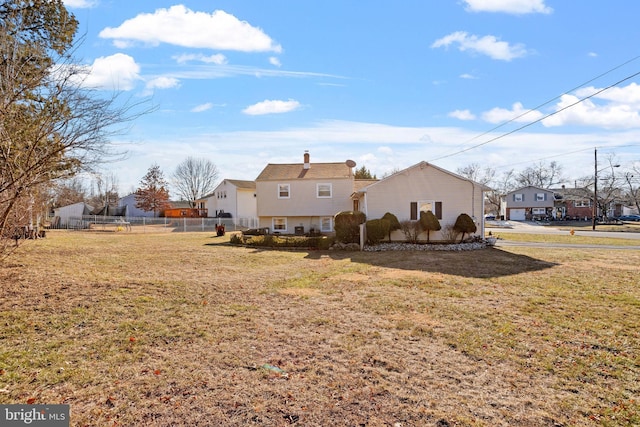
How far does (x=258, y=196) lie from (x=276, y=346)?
21890 millimetres

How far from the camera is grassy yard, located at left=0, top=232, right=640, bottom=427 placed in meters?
3.61

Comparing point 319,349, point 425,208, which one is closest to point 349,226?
point 425,208

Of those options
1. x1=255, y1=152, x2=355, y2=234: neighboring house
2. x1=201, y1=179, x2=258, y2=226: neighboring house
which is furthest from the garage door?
x1=255, y1=152, x2=355, y2=234: neighboring house

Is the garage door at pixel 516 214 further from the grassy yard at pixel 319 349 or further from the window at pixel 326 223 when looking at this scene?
the grassy yard at pixel 319 349

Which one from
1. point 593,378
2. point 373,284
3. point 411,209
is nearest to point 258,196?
point 411,209

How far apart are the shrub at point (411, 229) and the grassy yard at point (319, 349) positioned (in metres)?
9.61

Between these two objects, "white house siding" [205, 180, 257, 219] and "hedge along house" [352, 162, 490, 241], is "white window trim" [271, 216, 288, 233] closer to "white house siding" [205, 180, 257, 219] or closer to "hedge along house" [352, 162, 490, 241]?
"hedge along house" [352, 162, 490, 241]

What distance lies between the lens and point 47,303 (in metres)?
6.76

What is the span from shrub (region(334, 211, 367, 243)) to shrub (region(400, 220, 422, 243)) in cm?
250

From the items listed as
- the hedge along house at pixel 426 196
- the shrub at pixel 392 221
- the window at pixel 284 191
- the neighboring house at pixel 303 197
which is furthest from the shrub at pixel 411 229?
the window at pixel 284 191

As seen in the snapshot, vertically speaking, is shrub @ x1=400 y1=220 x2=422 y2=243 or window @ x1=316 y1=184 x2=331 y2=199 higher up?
window @ x1=316 y1=184 x2=331 y2=199

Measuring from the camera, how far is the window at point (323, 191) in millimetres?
25703

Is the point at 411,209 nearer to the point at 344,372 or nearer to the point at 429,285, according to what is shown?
the point at 429,285

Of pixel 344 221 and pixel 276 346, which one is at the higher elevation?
pixel 344 221
